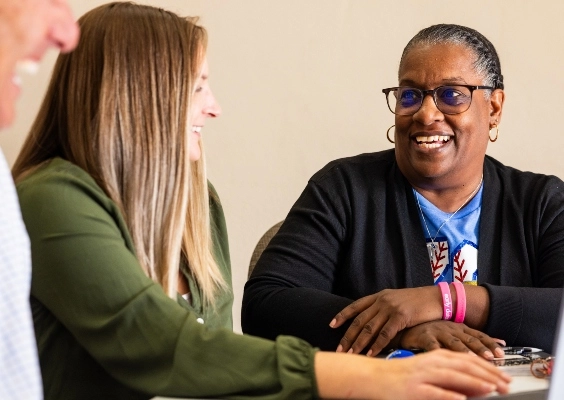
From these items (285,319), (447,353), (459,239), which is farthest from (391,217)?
(447,353)

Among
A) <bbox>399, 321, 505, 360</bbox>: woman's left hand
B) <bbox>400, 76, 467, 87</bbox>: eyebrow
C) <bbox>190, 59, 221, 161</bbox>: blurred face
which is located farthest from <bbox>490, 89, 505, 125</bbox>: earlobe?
<bbox>190, 59, 221, 161</bbox>: blurred face

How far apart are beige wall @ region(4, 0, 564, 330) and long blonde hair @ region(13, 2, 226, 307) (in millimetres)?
1386

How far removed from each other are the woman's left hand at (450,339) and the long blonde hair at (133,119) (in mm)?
449

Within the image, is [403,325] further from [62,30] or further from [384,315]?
[62,30]

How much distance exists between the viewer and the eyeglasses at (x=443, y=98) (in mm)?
2100

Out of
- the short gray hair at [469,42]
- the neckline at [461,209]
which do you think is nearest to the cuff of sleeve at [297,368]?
the neckline at [461,209]

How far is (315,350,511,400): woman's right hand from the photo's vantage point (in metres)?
1.12

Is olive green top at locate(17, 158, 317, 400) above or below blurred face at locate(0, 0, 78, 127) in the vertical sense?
below

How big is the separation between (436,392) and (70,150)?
2.31ft

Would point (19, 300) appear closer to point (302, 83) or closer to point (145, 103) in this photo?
point (145, 103)

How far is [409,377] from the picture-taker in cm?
113

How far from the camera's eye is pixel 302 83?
9.60 ft

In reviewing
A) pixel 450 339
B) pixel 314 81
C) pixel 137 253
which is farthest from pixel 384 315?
pixel 314 81

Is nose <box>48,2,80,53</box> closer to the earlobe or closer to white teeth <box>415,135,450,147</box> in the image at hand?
white teeth <box>415,135,450,147</box>
